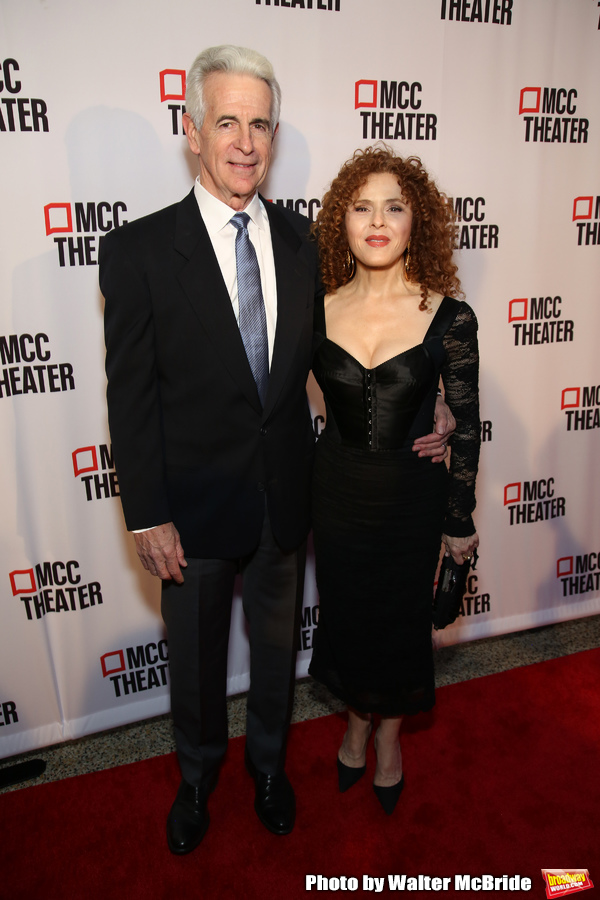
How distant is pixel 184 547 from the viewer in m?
1.91

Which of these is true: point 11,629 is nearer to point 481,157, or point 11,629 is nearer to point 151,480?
point 151,480

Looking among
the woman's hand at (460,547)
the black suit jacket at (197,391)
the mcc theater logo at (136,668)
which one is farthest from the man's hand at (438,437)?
the mcc theater logo at (136,668)

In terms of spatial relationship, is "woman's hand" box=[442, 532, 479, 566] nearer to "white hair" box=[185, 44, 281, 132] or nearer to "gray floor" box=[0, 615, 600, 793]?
"gray floor" box=[0, 615, 600, 793]

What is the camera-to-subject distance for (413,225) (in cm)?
192

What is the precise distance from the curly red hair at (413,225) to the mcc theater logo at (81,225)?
785 mm

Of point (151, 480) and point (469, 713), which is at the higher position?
point (151, 480)

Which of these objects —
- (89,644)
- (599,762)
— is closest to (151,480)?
(89,644)

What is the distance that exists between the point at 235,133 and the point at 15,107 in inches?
35.4

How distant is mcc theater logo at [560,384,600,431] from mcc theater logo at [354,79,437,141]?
4.59 ft

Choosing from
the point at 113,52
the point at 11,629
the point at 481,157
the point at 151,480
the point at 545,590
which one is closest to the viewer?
the point at 151,480

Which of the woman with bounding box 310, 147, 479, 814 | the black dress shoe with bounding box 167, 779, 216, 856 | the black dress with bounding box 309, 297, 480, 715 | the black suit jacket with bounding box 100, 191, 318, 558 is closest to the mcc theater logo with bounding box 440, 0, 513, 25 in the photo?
the woman with bounding box 310, 147, 479, 814

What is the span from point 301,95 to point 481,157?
0.84m

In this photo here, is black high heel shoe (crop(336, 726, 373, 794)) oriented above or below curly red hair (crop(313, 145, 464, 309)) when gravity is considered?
below

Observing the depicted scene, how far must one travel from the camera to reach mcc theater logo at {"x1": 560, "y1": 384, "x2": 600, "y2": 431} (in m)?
3.14
